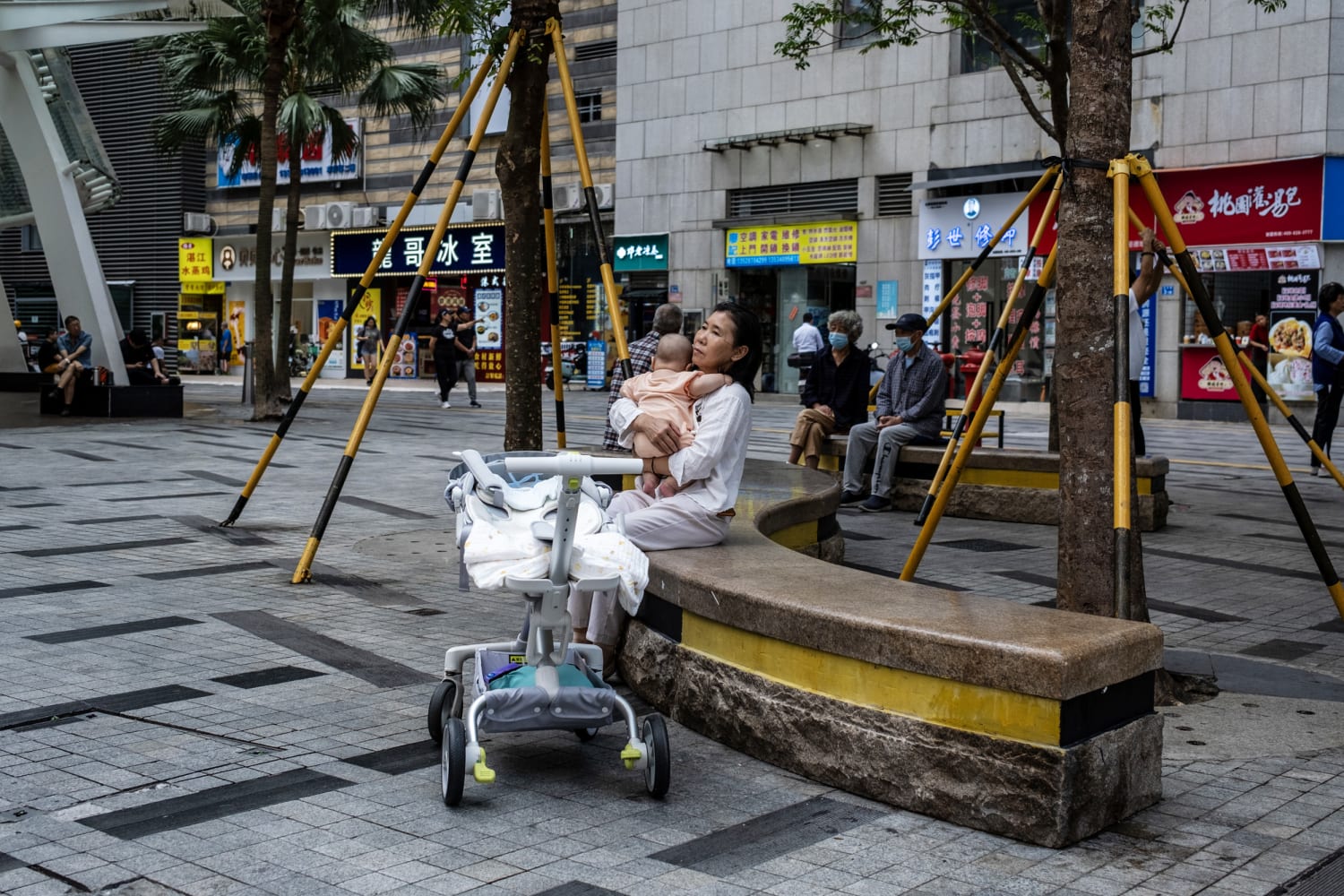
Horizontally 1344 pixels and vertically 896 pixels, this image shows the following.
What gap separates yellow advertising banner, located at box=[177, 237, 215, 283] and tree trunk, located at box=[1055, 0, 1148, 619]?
A: 4461 centimetres

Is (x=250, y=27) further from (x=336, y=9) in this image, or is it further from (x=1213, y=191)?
(x=1213, y=191)

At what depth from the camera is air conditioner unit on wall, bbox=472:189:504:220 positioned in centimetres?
3900

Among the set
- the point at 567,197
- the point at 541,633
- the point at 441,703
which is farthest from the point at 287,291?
the point at 541,633

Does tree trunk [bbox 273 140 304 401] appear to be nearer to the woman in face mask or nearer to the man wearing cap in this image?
the woman in face mask

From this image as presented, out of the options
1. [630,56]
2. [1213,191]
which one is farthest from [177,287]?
[1213,191]

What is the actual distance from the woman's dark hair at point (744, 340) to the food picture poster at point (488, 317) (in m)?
33.5

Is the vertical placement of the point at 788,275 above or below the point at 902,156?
below

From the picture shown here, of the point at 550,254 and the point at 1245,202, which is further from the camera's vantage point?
the point at 1245,202

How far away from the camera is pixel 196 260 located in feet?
154

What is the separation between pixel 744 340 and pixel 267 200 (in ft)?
53.2

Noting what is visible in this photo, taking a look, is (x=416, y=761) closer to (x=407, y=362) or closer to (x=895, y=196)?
(x=895, y=196)

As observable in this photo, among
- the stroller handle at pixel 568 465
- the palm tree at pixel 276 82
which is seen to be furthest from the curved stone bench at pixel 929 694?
the palm tree at pixel 276 82

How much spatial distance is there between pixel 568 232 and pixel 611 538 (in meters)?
33.6

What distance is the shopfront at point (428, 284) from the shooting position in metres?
39.6
